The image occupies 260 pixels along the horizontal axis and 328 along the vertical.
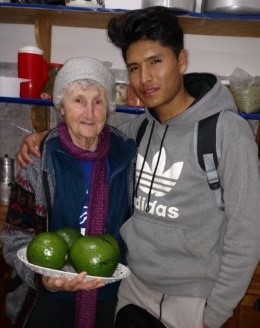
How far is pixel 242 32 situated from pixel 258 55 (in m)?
0.15

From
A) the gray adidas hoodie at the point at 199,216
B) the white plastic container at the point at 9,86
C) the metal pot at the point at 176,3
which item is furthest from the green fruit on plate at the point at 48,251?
the metal pot at the point at 176,3

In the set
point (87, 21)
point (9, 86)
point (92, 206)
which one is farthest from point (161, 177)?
point (87, 21)

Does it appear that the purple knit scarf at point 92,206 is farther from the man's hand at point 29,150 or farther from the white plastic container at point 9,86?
the white plastic container at point 9,86

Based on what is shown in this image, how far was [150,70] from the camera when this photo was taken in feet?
3.63

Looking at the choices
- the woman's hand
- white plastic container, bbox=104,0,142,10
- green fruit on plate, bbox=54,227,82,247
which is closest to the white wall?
white plastic container, bbox=104,0,142,10

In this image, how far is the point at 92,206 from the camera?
1151mm

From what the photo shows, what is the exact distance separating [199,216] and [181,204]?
0.19ft

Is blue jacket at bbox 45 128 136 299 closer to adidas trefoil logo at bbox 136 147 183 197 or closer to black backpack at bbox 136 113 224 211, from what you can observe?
adidas trefoil logo at bbox 136 147 183 197

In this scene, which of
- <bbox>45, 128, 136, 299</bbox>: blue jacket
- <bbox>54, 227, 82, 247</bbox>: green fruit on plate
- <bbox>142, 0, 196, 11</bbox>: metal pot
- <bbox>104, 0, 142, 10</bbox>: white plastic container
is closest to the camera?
<bbox>54, 227, 82, 247</bbox>: green fruit on plate

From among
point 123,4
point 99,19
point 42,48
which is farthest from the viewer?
point 42,48

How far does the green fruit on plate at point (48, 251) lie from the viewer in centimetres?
91

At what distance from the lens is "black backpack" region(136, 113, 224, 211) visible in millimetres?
1031

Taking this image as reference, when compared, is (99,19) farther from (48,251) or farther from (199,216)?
(48,251)

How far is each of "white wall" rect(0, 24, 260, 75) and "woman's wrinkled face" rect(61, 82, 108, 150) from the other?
0.79m
